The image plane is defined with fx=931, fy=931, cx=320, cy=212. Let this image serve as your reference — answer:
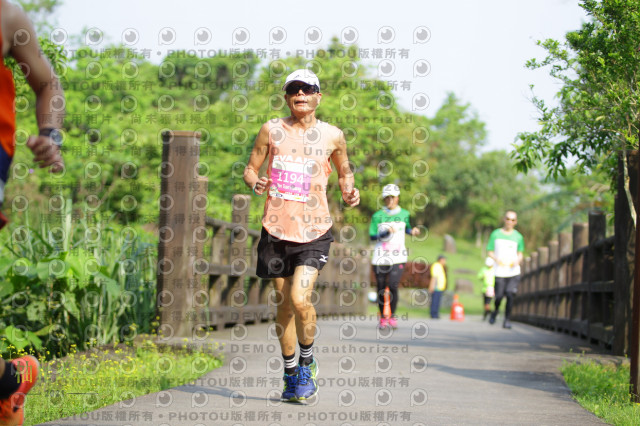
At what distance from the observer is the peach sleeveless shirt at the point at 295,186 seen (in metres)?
5.58

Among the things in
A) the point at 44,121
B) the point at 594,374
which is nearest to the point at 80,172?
the point at 594,374

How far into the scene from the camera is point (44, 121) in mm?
3340

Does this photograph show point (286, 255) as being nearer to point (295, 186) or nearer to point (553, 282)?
point (295, 186)

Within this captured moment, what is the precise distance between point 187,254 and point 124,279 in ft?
2.36

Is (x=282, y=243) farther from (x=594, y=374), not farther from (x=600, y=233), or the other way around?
(x=600, y=233)

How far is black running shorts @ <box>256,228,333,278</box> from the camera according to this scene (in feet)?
18.3

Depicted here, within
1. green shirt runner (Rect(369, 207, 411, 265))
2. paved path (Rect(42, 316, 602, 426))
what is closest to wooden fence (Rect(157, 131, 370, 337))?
paved path (Rect(42, 316, 602, 426))

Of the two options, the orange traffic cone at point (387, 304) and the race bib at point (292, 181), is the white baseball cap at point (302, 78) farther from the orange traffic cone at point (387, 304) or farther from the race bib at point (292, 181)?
the orange traffic cone at point (387, 304)

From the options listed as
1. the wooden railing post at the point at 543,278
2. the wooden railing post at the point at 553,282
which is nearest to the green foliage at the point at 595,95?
the wooden railing post at the point at 553,282

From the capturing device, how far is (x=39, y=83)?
11.2 feet

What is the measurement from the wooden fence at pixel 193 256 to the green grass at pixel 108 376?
93cm

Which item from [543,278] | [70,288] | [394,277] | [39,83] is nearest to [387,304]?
[394,277]

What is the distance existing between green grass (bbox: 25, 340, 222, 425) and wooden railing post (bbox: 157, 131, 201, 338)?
0.84 m

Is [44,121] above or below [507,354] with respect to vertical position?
above
